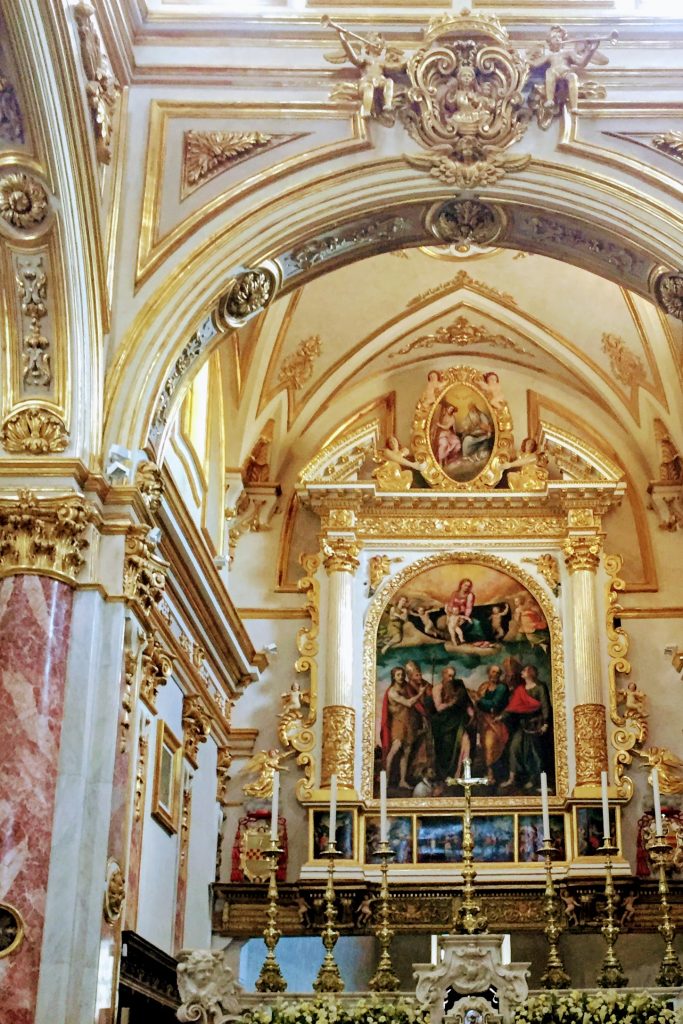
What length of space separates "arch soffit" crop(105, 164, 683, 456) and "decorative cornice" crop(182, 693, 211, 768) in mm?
3314

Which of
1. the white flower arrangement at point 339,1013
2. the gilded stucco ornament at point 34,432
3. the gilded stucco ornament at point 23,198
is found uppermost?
the gilded stucco ornament at point 23,198

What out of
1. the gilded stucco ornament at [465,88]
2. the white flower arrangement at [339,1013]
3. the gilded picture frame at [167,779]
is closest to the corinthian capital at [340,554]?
the gilded picture frame at [167,779]

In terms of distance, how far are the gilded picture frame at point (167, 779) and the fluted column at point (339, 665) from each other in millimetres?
2748

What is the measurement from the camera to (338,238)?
38.9ft

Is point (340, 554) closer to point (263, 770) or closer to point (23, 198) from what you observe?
point (263, 770)

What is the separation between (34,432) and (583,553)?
25.5 ft

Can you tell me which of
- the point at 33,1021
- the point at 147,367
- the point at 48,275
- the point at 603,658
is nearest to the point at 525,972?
the point at 33,1021

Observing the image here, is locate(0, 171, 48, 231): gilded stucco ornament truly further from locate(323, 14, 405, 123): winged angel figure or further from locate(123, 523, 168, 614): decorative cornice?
locate(323, 14, 405, 123): winged angel figure

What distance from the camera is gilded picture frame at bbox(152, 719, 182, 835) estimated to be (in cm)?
1196

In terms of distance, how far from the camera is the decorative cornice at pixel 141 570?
10219 mm

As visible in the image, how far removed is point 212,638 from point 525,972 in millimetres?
5629

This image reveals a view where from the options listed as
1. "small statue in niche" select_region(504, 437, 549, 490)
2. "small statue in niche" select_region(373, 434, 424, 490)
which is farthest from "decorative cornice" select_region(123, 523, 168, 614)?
"small statue in niche" select_region(504, 437, 549, 490)

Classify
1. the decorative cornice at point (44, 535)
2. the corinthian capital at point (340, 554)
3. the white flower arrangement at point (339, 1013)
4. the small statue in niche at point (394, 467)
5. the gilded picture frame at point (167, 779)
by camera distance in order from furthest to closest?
the small statue in niche at point (394, 467) → the corinthian capital at point (340, 554) → the gilded picture frame at point (167, 779) → the decorative cornice at point (44, 535) → the white flower arrangement at point (339, 1013)

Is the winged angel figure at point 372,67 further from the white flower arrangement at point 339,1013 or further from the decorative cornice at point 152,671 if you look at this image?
the white flower arrangement at point 339,1013
